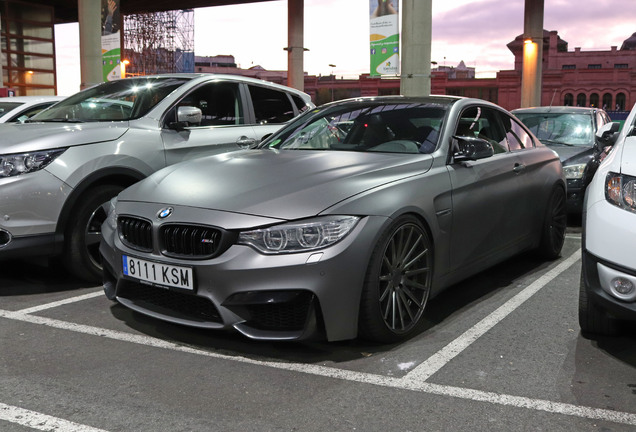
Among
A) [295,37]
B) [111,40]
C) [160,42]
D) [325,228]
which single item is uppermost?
[160,42]

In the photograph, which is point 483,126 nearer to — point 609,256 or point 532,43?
point 609,256

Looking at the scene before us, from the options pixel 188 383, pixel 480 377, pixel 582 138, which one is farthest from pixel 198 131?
pixel 582 138

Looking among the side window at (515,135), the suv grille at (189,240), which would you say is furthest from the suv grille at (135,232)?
the side window at (515,135)

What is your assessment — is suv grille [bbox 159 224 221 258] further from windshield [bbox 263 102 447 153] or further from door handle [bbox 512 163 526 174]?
door handle [bbox 512 163 526 174]

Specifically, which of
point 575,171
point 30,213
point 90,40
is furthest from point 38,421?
point 90,40

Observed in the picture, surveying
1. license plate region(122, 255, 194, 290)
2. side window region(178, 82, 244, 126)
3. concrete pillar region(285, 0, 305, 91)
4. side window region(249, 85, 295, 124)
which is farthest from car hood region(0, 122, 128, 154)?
concrete pillar region(285, 0, 305, 91)

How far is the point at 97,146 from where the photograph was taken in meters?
5.03

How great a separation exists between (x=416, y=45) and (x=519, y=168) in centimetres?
1825

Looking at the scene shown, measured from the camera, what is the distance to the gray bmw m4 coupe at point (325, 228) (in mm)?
3307

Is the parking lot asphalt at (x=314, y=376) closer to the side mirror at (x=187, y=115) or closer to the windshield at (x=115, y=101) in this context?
the side mirror at (x=187, y=115)

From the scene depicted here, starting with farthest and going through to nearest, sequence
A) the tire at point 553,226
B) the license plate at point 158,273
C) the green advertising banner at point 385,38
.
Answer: the green advertising banner at point 385,38 < the tire at point 553,226 < the license plate at point 158,273

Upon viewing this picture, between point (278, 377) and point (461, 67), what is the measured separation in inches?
4009

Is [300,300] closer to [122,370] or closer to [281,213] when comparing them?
[281,213]

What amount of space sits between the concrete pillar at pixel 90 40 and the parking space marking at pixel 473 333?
2533cm
